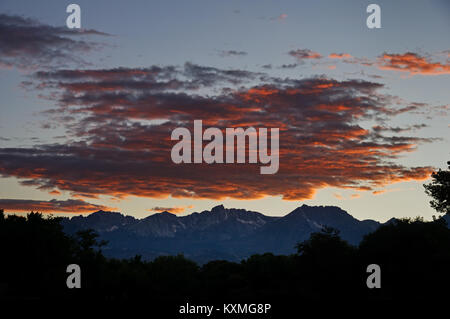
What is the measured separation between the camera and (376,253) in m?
120

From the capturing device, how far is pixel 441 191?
395 ft

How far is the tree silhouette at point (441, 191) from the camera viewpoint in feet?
393

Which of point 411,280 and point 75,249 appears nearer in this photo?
point 411,280

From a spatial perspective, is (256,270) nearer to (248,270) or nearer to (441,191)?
(248,270)

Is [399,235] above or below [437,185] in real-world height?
below

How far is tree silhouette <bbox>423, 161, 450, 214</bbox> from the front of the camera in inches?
4719

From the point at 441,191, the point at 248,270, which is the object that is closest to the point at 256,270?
the point at 248,270

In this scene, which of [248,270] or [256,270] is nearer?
[256,270]

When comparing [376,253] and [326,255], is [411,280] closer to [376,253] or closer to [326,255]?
[376,253]
